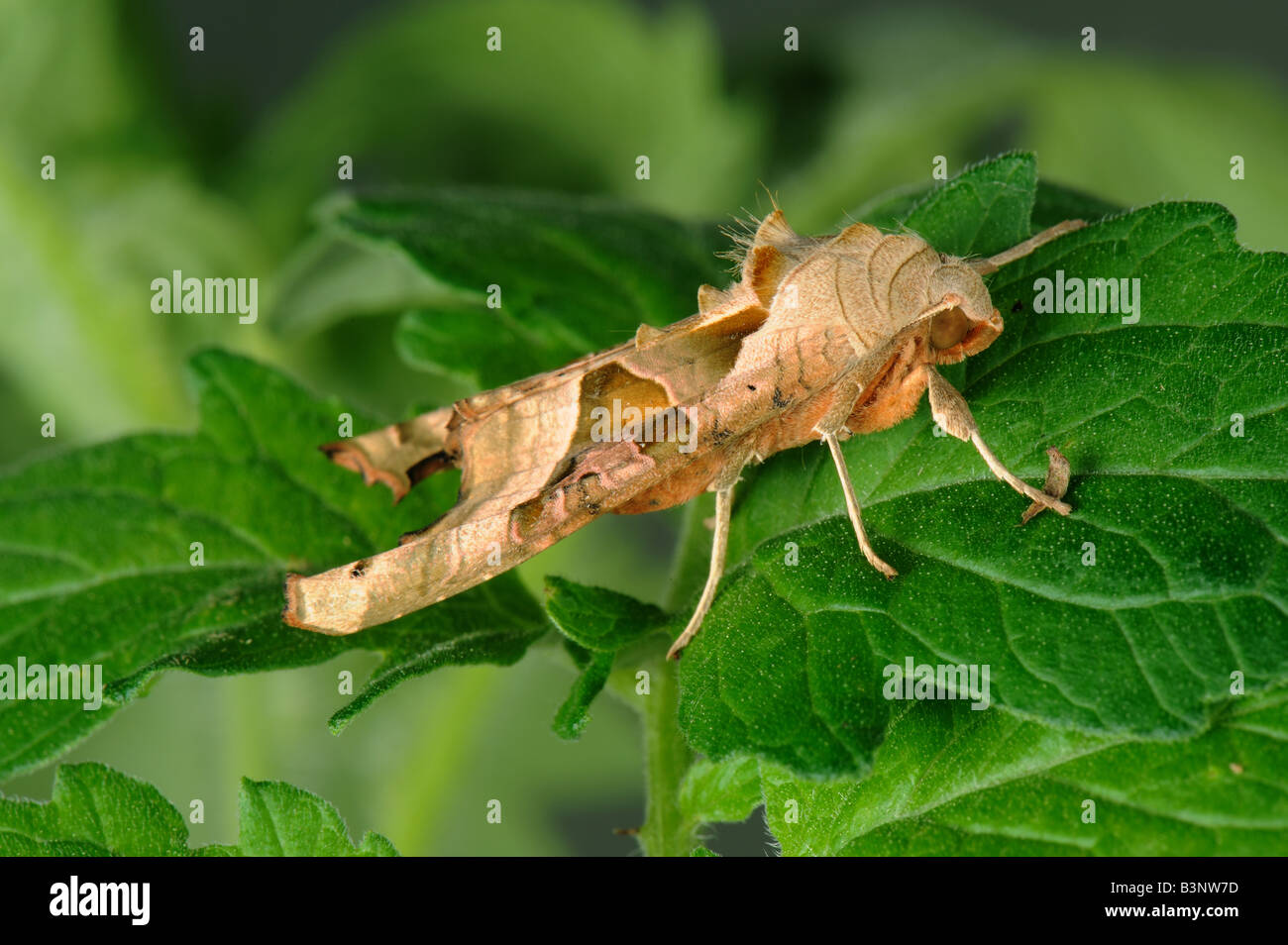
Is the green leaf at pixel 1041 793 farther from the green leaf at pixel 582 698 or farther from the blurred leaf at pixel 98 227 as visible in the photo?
the blurred leaf at pixel 98 227

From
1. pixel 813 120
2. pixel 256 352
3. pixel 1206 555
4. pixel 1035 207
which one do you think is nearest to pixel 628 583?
pixel 256 352

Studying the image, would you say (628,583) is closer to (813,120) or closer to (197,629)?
(813,120)

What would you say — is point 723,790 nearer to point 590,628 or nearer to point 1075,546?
point 590,628

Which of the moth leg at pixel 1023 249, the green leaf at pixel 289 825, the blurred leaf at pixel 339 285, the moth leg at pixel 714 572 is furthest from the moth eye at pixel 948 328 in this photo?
the blurred leaf at pixel 339 285

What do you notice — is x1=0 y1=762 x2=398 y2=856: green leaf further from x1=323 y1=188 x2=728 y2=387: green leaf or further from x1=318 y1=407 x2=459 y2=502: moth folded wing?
x1=323 y1=188 x2=728 y2=387: green leaf

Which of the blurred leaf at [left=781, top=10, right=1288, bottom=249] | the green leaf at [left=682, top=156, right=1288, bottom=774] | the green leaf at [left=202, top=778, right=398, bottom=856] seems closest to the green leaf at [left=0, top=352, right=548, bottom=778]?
the green leaf at [left=202, top=778, right=398, bottom=856]
